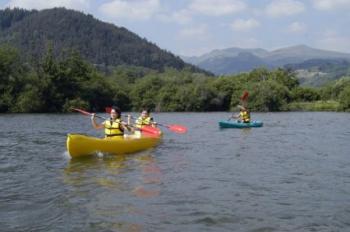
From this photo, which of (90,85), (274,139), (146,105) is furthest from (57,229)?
(146,105)

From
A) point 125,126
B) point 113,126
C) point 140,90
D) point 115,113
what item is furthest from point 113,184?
point 140,90

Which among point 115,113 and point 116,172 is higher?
point 115,113

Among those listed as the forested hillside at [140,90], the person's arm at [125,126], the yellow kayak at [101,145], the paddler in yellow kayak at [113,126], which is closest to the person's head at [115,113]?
the paddler in yellow kayak at [113,126]

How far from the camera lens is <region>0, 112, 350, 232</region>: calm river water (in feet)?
29.5

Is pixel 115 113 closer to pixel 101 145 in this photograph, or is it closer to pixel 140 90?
pixel 101 145

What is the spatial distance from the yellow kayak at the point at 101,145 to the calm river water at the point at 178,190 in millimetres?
346

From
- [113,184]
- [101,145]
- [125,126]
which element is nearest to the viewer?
[113,184]

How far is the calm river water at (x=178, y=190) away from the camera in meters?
8.99

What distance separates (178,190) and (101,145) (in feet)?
19.8

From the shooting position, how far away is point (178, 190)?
11.8 metres

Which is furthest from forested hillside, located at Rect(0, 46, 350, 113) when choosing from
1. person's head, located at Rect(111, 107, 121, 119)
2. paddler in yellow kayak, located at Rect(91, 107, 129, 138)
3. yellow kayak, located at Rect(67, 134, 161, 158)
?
person's head, located at Rect(111, 107, 121, 119)

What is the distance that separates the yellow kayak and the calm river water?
35 cm

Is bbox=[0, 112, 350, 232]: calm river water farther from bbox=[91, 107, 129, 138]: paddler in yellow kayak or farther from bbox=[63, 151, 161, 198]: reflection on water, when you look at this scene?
bbox=[91, 107, 129, 138]: paddler in yellow kayak

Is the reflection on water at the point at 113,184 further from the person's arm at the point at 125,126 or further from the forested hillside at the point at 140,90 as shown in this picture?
the forested hillside at the point at 140,90
